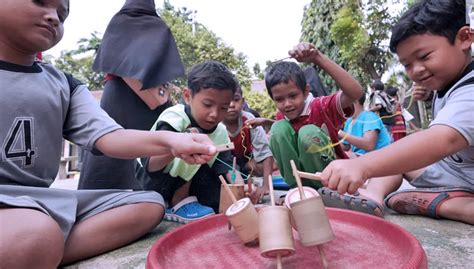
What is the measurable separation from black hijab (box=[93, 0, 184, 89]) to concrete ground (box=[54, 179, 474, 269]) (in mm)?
856

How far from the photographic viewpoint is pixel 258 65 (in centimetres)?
2436

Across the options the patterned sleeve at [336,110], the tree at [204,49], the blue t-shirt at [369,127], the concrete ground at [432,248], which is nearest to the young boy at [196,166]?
the concrete ground at [432,248]

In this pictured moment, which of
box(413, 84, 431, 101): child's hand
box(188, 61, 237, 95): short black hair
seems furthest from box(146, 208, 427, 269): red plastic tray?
box(413, 84, 431, 101): child's hand

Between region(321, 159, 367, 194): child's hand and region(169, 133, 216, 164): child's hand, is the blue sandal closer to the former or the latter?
region(169, 133, 216, 164): child's hand

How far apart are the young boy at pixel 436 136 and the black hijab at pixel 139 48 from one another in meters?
1.19

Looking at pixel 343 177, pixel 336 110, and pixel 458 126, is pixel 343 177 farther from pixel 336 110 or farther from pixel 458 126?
pixel 336 110

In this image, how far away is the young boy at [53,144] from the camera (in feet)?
3.62

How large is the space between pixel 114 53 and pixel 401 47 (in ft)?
4.81

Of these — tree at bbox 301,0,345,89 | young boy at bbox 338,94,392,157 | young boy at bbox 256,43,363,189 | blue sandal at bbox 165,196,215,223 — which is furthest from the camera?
tree at bbox 301,0,345,89

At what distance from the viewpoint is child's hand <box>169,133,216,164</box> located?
1.11 m

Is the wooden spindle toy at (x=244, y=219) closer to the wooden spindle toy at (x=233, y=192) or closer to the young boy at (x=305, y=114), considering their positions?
the wooden spindle toy at (x=233, y=192)

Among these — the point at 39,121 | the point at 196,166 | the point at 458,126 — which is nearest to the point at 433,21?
the point at 458,126

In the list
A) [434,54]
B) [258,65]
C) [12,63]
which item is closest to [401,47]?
[434,54]

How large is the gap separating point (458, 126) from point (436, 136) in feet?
0.28
